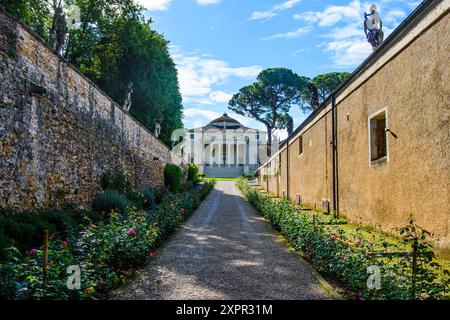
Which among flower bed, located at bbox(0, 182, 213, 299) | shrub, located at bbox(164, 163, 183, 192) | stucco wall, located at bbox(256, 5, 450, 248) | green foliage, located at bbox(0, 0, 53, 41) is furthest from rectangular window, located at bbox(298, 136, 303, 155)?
green foliage, located at bbox(0, 0, 53, 41)

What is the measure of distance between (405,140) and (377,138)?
1594mm

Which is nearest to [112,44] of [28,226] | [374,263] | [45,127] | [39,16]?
[39,16]

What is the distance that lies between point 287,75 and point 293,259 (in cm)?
4513

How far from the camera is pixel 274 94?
49.2 m

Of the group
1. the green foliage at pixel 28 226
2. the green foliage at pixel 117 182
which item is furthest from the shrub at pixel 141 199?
the green foliage at pixel 28 226

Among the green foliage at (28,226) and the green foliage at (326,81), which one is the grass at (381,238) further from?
the green foliage at (326,81)

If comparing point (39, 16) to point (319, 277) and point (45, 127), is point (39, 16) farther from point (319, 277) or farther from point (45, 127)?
point (319, 277)

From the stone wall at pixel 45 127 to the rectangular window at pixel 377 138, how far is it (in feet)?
22.6

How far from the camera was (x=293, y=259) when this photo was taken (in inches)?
235

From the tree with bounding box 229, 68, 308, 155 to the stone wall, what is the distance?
126 feet

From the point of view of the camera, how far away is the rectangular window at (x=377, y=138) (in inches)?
305

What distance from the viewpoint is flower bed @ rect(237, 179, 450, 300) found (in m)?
3.21
